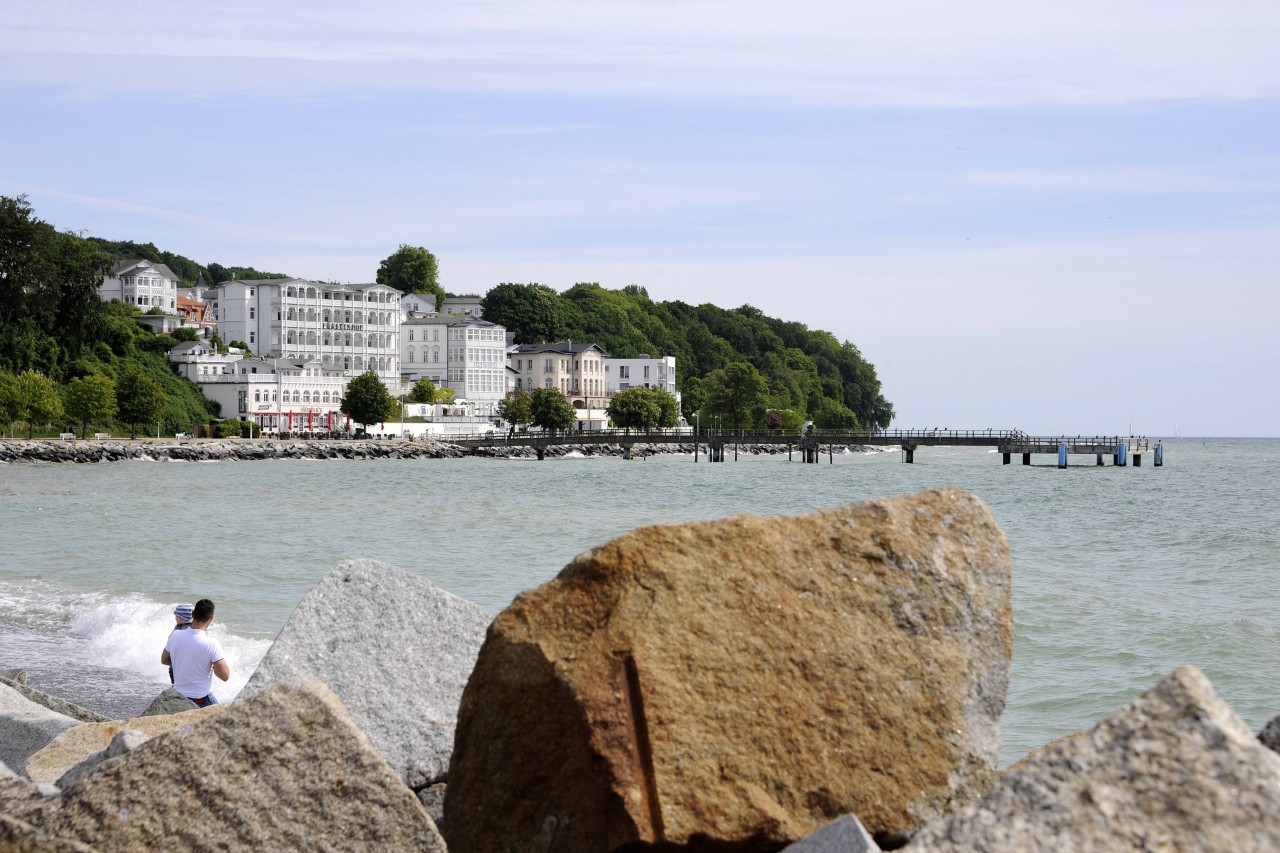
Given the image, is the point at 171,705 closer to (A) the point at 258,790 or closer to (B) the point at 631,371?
Answer: (A) the point at 258,790

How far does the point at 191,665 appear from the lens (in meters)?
10.6

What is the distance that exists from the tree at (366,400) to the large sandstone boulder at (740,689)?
126036 mm

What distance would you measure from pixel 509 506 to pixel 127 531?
17430 mm

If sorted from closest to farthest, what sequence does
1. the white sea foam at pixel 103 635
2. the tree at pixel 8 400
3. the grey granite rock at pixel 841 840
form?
the grey granite rock at pixel 841 840, the white sea foam at pixel 103 635, the tree at pixel 8 400

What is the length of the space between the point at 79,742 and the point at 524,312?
560 ft

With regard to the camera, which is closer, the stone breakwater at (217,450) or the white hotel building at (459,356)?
the stone breakwater at (217,450)

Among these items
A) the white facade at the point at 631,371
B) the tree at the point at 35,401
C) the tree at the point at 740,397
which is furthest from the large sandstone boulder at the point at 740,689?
the white facade at the point at 631,371

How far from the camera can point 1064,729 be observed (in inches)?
522

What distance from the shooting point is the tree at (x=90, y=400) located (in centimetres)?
10619

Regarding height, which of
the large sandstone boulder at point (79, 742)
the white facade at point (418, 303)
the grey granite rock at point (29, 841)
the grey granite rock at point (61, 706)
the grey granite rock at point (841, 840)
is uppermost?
the white facade at point (418, 303)

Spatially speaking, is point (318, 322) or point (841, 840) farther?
point (318, 322)

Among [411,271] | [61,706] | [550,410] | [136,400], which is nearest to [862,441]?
[550,410]

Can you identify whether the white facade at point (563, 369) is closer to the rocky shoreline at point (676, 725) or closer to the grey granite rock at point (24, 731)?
the grey granite rock at point (24, 731)

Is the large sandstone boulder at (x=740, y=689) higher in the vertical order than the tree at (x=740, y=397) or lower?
lower
